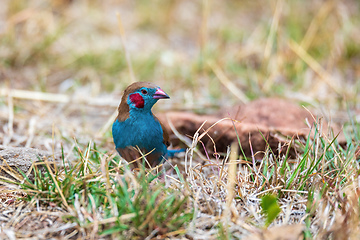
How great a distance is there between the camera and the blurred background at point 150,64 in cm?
424

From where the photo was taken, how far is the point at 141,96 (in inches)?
104

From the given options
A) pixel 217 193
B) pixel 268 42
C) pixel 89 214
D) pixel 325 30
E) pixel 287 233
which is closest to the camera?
pixel 287 233

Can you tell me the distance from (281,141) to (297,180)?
19.4 inches

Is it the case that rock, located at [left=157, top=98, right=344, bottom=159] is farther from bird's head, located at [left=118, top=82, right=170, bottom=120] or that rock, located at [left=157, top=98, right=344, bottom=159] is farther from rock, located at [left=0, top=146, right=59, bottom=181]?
rock, located at [left=0, top=146, right=59, bottom=181]

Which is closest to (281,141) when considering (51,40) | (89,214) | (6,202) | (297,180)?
(297,180)

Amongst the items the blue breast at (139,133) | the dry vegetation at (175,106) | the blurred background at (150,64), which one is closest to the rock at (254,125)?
the dry vegetation at (175,106)

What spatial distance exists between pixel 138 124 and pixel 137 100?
0.52 feet

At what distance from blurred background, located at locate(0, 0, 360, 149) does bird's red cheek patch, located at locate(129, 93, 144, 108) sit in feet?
3.36

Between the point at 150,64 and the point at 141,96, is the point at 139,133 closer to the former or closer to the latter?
the point at 141,96

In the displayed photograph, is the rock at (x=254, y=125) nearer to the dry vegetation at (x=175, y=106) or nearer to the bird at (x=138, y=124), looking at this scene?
the dry vegetation at (x=175, y=106)

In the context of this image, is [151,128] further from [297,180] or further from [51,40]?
[51,40]

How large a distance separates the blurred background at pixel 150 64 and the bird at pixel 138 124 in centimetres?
94

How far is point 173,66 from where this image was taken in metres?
5.30

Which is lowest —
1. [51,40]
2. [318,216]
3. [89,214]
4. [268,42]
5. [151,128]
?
[318,216]
